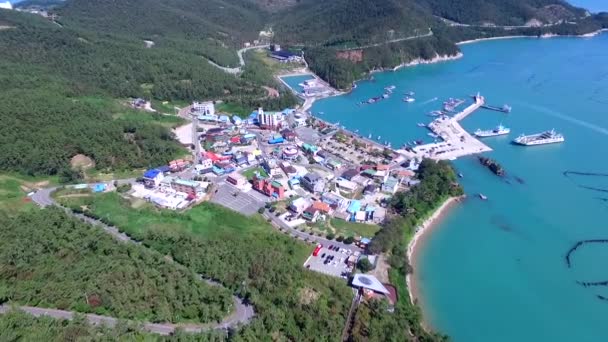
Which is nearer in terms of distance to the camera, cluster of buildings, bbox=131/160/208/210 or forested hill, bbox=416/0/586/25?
cluster of buildings, bbox=131/160/208/210

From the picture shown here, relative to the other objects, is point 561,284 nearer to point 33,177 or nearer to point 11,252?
point 11,252

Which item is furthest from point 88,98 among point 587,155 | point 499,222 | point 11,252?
point 587,155

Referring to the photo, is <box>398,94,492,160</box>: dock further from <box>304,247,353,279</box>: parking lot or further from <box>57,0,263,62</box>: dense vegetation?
<box>57,0,263,62</box>: dense vegetation

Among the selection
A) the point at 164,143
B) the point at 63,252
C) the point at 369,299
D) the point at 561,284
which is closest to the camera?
the point at 369,299

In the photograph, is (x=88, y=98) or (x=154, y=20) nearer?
(x=88, y=98)

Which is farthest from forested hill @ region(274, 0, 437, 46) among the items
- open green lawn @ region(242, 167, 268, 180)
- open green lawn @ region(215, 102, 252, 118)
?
open green lawn @ region(242, 167, 268, 180)

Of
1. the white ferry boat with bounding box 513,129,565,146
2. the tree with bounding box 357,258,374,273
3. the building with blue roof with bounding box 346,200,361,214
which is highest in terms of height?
the white ferry boat with bounding box 513,129,565,146
